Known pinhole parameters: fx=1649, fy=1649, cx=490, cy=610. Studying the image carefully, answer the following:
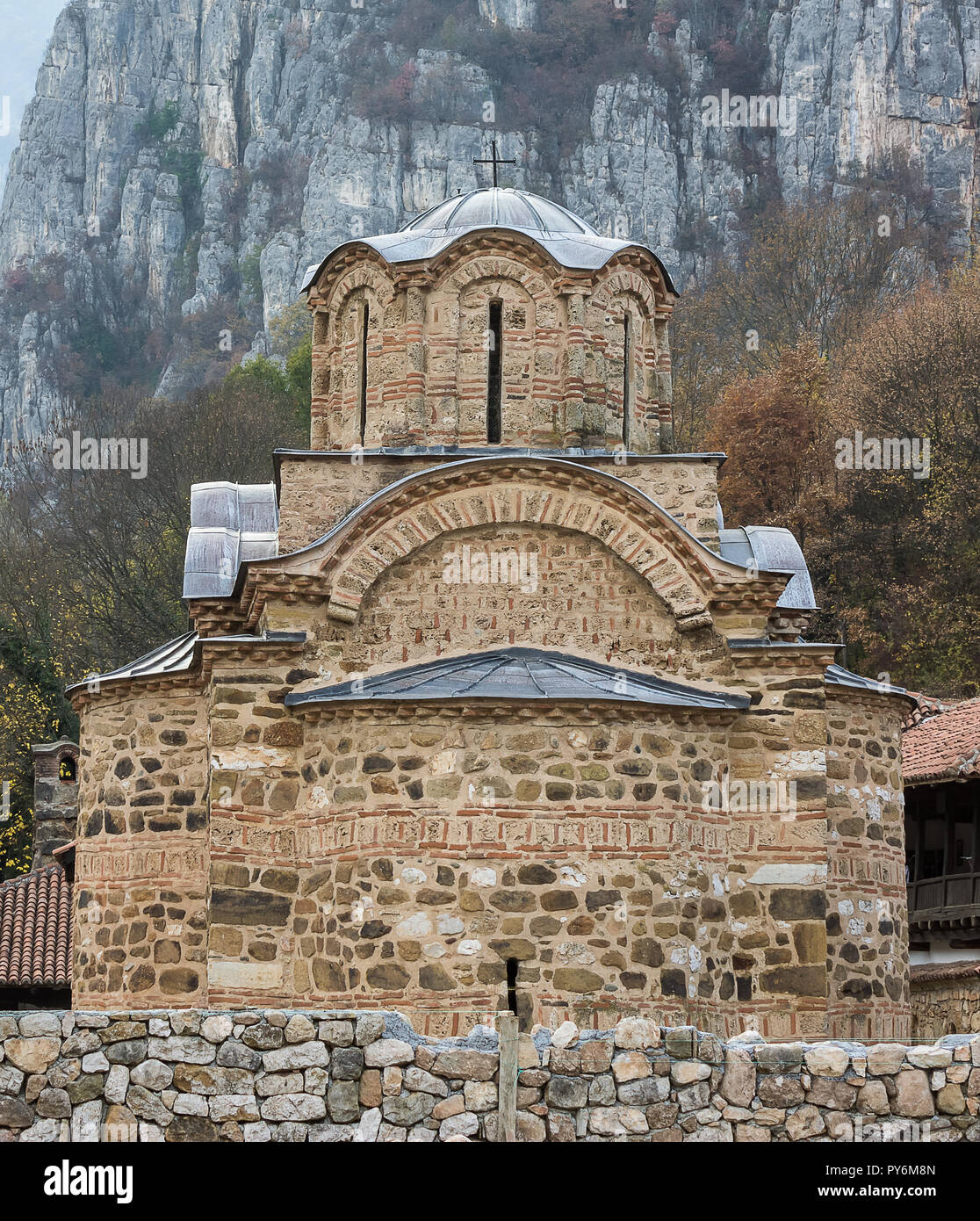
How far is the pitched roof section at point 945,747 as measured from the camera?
1842 centimetres

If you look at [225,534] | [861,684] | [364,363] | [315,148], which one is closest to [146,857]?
[225,534]

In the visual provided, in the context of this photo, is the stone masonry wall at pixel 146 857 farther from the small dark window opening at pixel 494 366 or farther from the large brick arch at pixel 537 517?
the small dark window opening at pixel 494 366

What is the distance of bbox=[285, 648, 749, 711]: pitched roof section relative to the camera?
11508mm

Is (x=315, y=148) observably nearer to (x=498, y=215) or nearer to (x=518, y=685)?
(x=498, y=215)

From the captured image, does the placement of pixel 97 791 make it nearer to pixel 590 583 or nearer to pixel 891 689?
pixel 590 583

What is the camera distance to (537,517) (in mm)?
12727

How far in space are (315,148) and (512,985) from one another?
6564cm

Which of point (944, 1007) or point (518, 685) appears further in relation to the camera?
point (944, 1007)

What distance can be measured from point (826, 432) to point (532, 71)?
143 feet

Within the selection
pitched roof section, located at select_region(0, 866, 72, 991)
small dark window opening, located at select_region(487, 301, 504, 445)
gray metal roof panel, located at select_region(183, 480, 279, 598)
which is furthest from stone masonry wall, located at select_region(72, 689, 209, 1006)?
pitched roof section, located at select_region(0, 866, 72, 991)

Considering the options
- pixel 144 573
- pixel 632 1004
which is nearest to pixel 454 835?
pixel 632 1004

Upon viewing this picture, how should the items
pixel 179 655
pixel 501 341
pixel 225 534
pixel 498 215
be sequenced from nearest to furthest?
pixel 179 655 → pixel 225 534 → pixel 501 341 → pixel 498 215

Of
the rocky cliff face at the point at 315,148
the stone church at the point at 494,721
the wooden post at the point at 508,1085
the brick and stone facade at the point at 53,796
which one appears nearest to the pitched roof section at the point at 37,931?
the brick and stone facade at the point at 53,796

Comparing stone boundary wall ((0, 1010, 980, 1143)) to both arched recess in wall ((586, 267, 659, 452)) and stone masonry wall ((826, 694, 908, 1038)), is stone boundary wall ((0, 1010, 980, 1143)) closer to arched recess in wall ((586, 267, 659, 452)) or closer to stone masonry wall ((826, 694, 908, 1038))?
stone masonry wall ((826, 694, 908, 1038))
